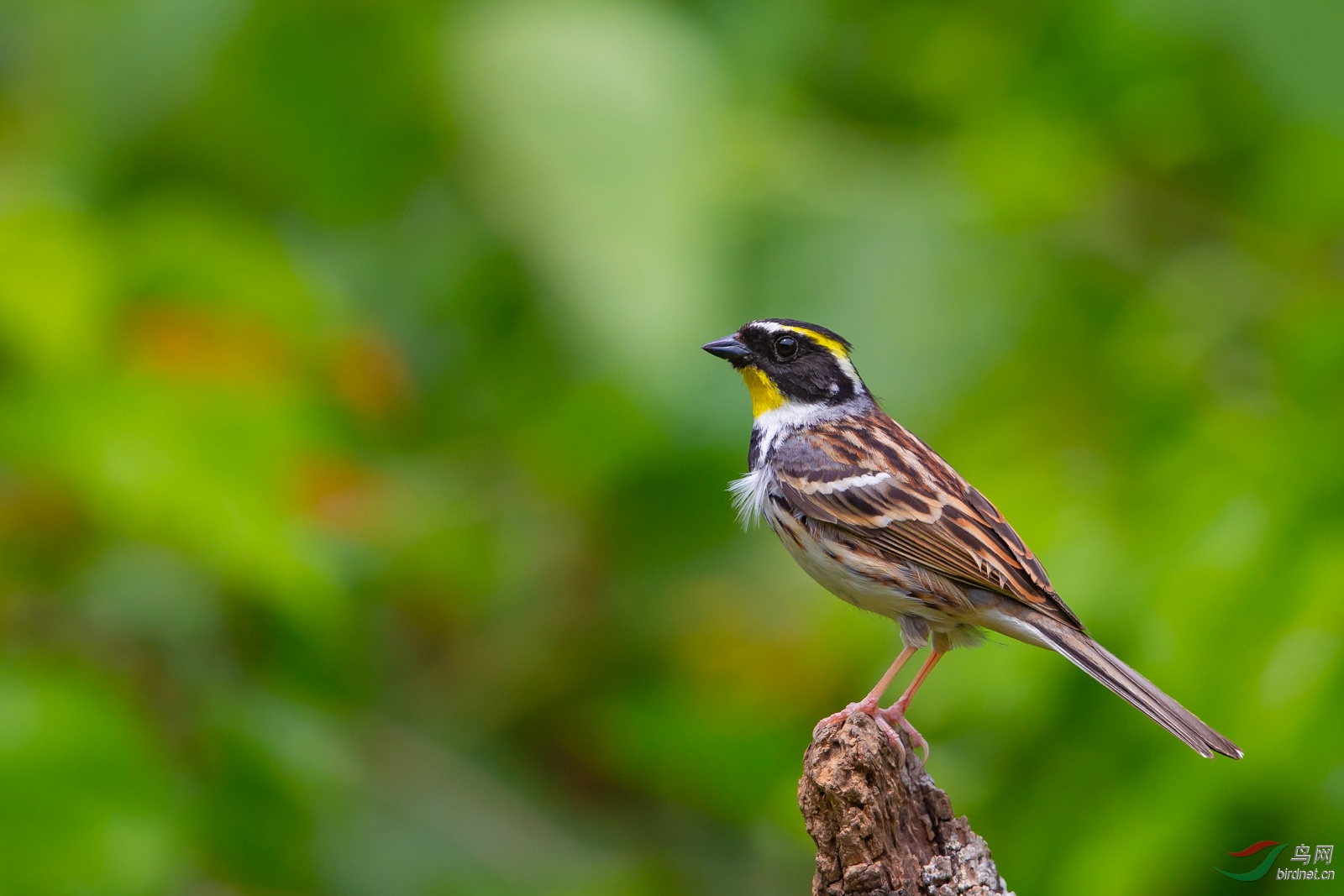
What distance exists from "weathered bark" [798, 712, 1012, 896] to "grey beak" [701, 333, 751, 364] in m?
2.10

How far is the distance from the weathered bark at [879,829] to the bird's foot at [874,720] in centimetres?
8

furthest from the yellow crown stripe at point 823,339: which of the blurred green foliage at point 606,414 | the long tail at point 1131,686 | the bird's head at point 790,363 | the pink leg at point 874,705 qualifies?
the long tail at point 1131,686

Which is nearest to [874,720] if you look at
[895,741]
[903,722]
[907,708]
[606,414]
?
[895,741]

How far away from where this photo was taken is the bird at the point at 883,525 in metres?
4.41

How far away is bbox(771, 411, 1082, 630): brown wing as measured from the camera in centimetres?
449

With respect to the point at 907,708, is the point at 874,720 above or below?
below

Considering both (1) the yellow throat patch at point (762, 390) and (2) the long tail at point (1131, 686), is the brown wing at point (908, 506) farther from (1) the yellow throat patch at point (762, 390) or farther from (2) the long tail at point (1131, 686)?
(1) the yellow throat patch at point (762, 390)

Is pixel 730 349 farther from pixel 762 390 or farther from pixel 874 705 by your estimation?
pixel 874 705

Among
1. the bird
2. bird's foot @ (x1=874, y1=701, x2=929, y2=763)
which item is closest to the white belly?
the bird

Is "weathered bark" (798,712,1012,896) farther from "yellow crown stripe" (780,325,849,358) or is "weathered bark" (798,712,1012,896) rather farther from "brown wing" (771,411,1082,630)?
"yellow crown stripe" (780,325,849,358)

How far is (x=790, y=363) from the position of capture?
5531 mm

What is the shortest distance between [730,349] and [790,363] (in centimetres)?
29

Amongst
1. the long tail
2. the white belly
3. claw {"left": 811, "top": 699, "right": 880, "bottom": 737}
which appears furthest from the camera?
the white belly

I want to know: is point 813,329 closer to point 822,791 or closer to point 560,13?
point 560,13
